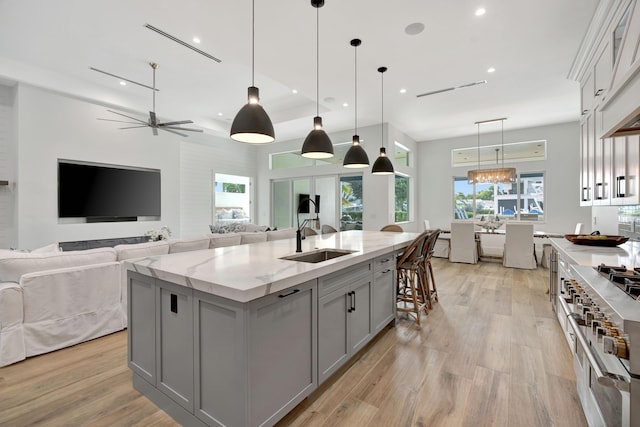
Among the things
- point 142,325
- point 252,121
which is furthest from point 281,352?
point 252,121

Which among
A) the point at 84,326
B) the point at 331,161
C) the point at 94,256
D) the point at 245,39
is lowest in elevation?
the point at 84,326

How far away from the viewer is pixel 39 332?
245cm

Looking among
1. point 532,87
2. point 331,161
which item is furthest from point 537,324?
point 331,161

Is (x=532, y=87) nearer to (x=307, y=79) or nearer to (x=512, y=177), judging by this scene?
(x=512, y=177)

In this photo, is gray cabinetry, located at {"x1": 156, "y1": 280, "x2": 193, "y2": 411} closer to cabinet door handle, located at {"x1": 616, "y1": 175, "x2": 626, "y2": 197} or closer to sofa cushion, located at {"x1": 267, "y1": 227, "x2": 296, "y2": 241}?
sofa cushion, located at {"x1": 267, "y1": 227, "x2": 296, "y2": 241}

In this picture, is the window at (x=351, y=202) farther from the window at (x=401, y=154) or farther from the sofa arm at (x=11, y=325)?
the sofa arm at (x=11, y=325)

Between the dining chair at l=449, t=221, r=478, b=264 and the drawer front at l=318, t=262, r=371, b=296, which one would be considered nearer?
the drawer front at l=318, t=262, r=371, b=296

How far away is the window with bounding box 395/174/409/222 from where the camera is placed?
26.2ft

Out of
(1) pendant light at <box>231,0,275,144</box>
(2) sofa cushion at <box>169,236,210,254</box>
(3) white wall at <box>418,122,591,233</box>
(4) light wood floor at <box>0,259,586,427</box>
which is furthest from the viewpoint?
A: (3) white wall at <box>418,122,591,233</box>

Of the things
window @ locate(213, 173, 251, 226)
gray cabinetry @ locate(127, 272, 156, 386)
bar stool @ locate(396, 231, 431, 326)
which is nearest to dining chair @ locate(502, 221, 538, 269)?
bar stool @ locate(396, 231, 431, 326)

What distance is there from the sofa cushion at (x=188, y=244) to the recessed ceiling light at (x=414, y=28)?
11.2 feet

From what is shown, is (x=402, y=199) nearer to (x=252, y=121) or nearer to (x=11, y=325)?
(x=252, y=121)

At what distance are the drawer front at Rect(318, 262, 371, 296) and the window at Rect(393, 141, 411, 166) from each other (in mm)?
5793

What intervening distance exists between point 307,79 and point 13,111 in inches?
196
